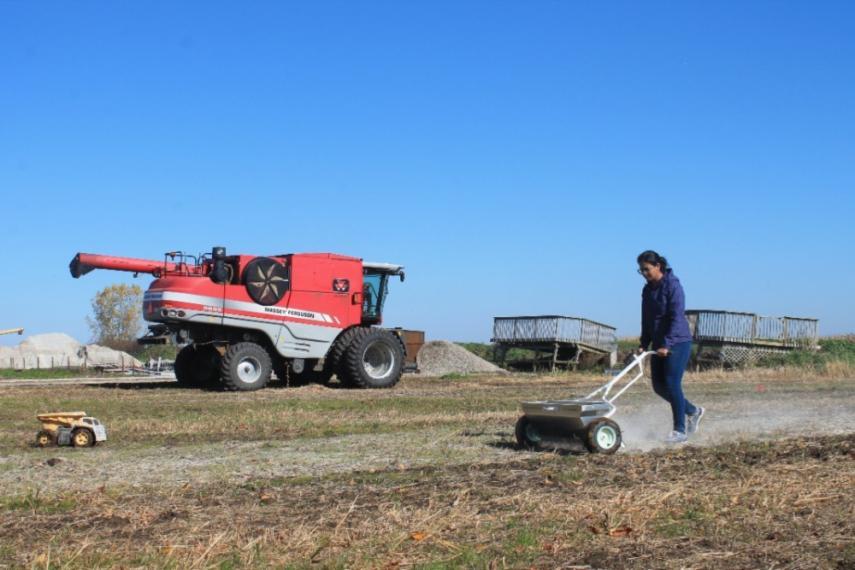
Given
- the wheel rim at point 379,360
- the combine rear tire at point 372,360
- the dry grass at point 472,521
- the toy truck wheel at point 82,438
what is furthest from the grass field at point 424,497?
the wheel rim at point 379,360

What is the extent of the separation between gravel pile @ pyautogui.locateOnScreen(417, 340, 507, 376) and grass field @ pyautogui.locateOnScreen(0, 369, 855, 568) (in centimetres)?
1831

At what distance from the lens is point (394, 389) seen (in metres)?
19.4

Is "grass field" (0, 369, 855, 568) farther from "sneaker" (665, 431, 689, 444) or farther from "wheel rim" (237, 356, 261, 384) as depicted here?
"wheel rim" (237, 356, 261, 384)

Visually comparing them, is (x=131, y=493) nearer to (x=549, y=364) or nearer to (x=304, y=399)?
(x=304, y=399)

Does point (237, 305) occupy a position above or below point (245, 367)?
above

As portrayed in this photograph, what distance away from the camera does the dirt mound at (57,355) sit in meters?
41.6

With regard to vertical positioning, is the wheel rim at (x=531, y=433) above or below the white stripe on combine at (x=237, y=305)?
below

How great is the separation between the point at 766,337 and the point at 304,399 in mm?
19935

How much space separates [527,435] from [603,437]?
767mm

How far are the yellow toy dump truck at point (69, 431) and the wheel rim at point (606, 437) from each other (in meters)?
4.61

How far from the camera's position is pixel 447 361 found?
99.9ft

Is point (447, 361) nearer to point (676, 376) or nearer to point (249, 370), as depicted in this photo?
point (249, 370)

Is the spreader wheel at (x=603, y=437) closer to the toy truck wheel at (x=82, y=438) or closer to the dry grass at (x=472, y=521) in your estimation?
the dry grass at (x=472, y=521)

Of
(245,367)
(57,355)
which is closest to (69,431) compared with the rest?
(245,367)
